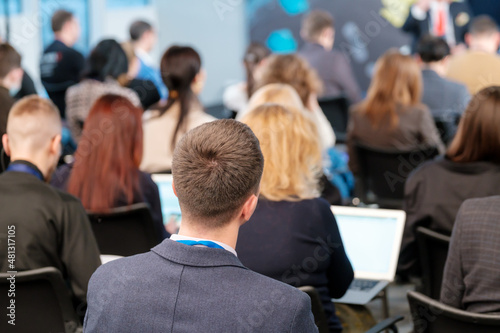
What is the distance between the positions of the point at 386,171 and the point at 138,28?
3.57m

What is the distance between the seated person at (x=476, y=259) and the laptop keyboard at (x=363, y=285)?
1.45 ft

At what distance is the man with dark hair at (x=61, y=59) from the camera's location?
21.2 ft

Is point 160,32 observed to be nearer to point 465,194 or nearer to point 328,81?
point 328,81

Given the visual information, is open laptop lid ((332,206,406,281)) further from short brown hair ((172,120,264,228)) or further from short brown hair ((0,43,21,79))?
short brown hair ((0,43,21,79))

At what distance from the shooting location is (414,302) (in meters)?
1.75

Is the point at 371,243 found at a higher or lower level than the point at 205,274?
lower

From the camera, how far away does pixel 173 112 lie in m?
4.11

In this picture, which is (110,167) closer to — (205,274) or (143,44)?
(205,274)

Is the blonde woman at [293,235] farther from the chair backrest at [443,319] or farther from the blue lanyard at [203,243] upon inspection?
the blue lanyard at [203,243]

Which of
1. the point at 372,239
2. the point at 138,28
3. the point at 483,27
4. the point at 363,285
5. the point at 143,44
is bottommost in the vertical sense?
the point at 363,285

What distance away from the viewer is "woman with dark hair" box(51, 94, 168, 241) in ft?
9.54

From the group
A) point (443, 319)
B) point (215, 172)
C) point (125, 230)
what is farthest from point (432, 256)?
point (215, 172)

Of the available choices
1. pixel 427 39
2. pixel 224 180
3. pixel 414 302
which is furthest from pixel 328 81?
pixel 224 180

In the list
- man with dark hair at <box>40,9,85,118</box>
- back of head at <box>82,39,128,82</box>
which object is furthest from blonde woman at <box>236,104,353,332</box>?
man with dark hair at <box>40,9,85,118</box>
